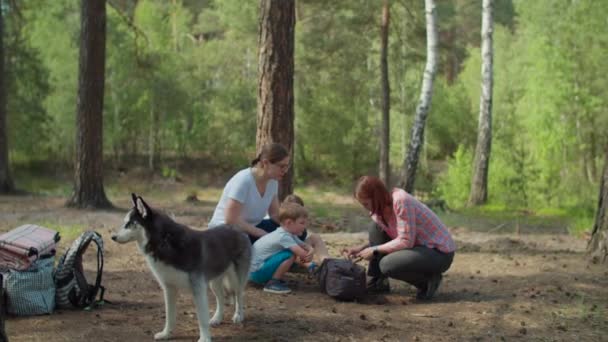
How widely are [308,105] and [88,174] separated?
18.2 metres

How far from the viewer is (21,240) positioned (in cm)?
540

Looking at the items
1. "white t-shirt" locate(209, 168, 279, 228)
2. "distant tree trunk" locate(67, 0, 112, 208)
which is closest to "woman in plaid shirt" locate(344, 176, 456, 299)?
"white t-shirt" locate(209, 168, 279, 228)

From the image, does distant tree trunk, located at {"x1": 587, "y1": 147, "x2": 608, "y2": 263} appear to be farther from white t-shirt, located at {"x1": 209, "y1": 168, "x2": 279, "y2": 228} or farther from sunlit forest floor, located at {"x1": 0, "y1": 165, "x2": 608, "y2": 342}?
white t-shirt, located at {"x1": 209, "y1": 168, "x2": 279, "y2": 228}

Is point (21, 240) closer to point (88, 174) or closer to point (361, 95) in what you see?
point (88, 174)

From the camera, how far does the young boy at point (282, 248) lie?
6.21m

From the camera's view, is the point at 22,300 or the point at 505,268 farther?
the point at 505,268

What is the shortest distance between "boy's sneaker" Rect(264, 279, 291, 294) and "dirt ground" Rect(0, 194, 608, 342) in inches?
3.1

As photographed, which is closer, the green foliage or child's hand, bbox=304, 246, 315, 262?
child's hand, bbox=304, 246, 315, 262

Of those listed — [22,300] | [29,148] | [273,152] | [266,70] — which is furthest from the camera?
[29,148]

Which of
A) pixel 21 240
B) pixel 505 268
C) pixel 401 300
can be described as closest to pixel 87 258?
pixel 21 240

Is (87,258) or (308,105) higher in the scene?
(308,105)

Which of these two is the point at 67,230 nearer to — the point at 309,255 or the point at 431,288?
the point at 309,255

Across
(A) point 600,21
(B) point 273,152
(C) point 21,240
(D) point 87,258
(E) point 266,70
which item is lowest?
(D) point 87,258

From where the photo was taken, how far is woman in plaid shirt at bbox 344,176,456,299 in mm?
5863
